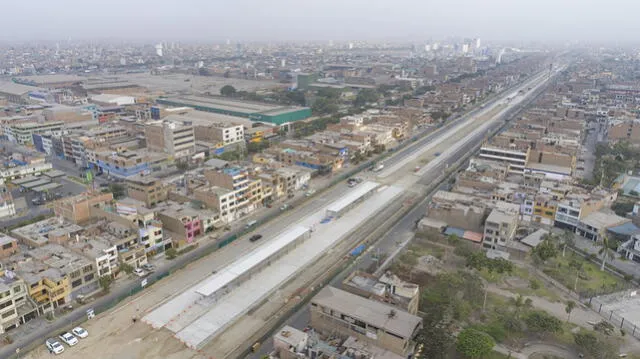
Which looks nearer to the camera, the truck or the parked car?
the parked car

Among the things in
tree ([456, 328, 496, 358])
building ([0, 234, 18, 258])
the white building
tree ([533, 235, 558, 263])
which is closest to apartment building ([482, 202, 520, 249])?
tree ([533, 235, 558, 263])

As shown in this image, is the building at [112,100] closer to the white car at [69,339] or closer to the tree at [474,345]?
the white car at [69,339]

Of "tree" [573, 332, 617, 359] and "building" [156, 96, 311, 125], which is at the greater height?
"building" [156, 96, 311, 125]

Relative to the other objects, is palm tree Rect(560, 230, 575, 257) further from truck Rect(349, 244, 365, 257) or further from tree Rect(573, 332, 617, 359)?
truck Rect(349, 244, 365, 257)

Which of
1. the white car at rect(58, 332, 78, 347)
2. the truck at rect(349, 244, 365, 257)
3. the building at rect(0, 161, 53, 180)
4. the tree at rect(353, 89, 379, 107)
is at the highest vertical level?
the tree at rect(353, 89, 379, 107)

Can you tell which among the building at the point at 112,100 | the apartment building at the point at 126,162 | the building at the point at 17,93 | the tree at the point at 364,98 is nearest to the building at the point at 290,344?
the apartment building at the point at 126,162
